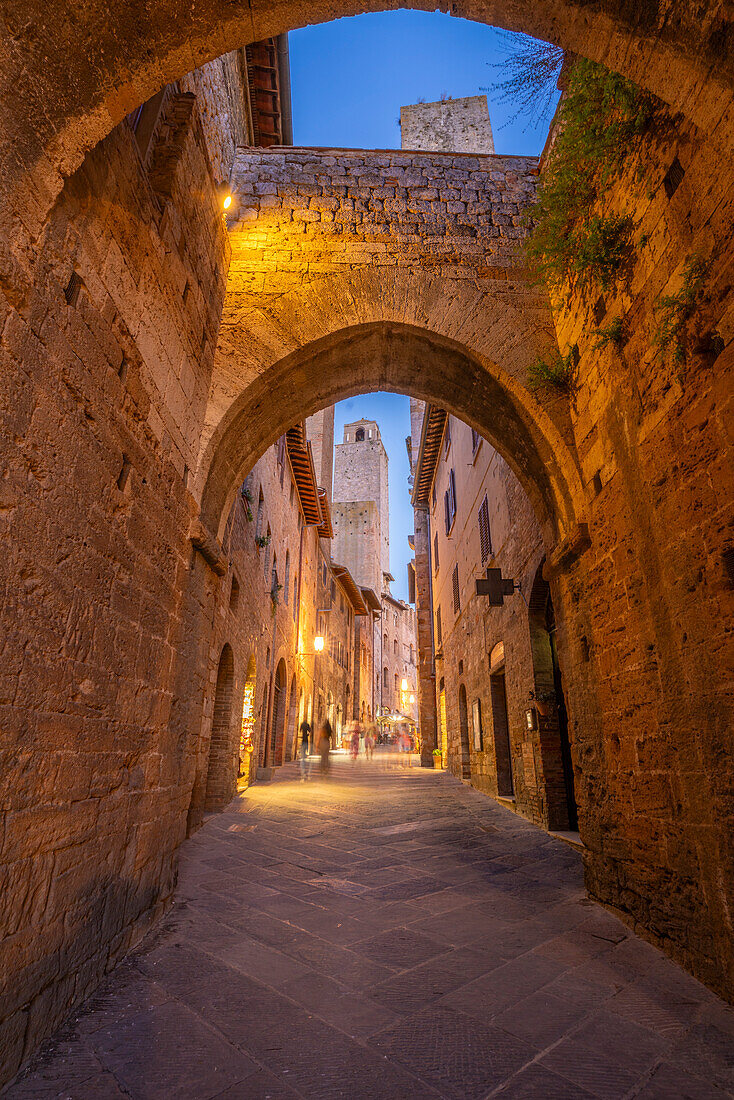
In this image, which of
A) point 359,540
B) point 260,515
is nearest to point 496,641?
point 260,515

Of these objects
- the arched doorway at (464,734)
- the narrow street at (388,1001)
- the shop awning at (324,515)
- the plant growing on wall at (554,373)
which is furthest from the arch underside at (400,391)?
the shop awning at (324,515)

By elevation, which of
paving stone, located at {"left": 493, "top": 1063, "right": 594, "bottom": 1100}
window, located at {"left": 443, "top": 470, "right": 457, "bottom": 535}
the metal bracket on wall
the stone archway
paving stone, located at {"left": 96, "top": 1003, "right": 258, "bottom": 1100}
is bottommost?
paving stone, located at {"left": 493, "top": 1063, "right": 594, "bottom": 1100}

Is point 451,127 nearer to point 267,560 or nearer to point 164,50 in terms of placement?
point 267,560

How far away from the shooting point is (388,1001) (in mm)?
2316

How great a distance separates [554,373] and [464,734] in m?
9.25

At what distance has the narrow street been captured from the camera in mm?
1823

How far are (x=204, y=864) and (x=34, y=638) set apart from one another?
314 centimetres

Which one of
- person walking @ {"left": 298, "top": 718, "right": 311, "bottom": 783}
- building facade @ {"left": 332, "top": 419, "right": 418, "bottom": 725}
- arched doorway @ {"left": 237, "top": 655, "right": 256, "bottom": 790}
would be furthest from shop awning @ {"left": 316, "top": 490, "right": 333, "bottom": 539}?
building facade @ {"left": 332, "top": 419, "right": 418, "bottom": 725}

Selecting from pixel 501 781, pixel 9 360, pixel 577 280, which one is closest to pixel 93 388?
pixel 9 360

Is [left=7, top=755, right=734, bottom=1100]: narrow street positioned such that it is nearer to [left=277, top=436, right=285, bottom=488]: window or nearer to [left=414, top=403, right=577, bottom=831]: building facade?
[left=414, top=403, right=577, bottom=831]: building facade

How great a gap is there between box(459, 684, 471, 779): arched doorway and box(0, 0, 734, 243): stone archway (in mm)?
10840

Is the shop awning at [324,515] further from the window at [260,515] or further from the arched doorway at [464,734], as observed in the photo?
the arched doorway at [464,734]

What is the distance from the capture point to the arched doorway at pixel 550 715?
6.23 metres

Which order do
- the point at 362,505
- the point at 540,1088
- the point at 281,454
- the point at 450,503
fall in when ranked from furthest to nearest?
the point at 362,505 → the point at 450,503 → the point at 281,454 → the point at 540,1088
